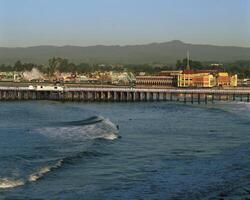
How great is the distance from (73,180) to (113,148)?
10.5 metres

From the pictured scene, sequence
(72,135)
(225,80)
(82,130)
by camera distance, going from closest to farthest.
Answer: (72,135) → (82,130) → (225,80)

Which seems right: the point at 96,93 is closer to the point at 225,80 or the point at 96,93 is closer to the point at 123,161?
the point at 123,161

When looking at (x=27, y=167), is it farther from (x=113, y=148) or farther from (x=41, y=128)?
(x=41, y=128)

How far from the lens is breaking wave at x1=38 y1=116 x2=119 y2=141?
1550 inches

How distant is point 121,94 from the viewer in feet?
303

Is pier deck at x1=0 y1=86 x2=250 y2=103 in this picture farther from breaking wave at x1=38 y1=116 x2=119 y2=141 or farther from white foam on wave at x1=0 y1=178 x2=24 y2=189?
white foam on wave at x1=0 y1=178 x2=24 y2=189

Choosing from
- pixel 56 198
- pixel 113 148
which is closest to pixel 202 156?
pixel 113 148

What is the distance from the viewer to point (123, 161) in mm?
28500

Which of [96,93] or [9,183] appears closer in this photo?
[9,183]

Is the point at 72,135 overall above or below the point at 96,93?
below

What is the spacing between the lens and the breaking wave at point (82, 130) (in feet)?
129

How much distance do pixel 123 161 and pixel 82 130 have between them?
52.1ft

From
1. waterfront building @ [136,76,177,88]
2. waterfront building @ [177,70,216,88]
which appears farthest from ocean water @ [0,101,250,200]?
waterfront building @ [136,76,177,88]

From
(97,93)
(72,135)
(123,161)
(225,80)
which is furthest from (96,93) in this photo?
(225,80)
